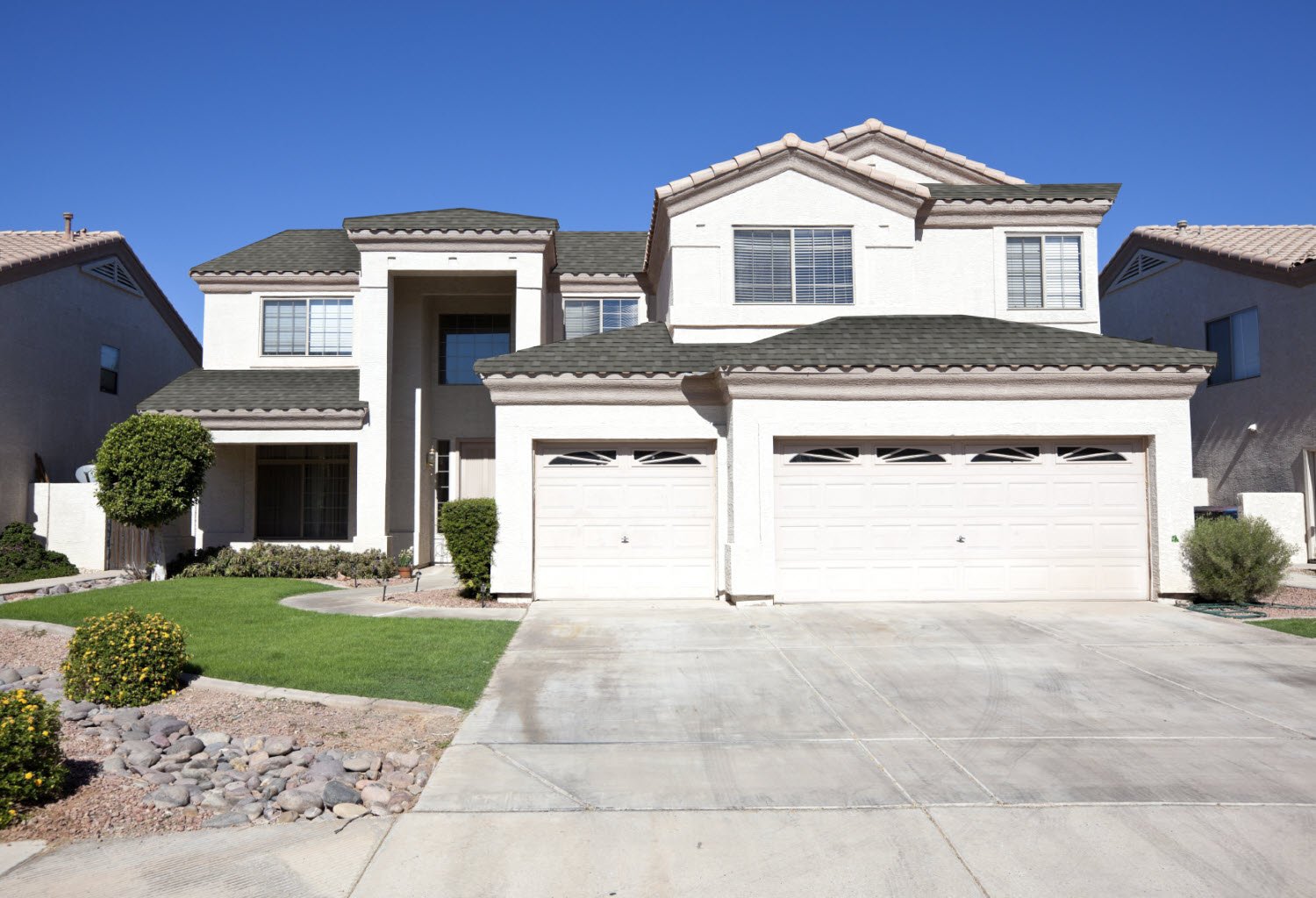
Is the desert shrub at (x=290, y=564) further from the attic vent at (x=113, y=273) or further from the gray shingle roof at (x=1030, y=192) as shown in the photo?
the gray shingle roof at (x=1030, y=192)

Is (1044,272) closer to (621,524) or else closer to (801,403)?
(801,403)

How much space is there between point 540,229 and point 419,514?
6.59 meters

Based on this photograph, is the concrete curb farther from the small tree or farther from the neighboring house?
the neighboring house

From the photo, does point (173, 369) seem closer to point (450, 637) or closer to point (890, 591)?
point (450, 637)

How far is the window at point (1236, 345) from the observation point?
19.5 m

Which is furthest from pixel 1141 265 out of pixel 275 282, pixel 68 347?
pixel 68 347

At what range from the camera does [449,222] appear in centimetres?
1836

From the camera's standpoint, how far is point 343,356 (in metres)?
20.0

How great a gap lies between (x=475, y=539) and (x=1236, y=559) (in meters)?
10.9

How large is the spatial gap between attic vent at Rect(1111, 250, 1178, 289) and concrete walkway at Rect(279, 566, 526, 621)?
19194mm

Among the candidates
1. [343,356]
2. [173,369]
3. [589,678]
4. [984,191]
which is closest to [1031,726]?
[589,678]

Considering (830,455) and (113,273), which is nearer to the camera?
(830,455)

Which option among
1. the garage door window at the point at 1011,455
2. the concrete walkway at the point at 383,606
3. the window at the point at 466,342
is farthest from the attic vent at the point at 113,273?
the garage door window at the point at 1011,455

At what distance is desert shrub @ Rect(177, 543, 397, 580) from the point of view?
1739cm
